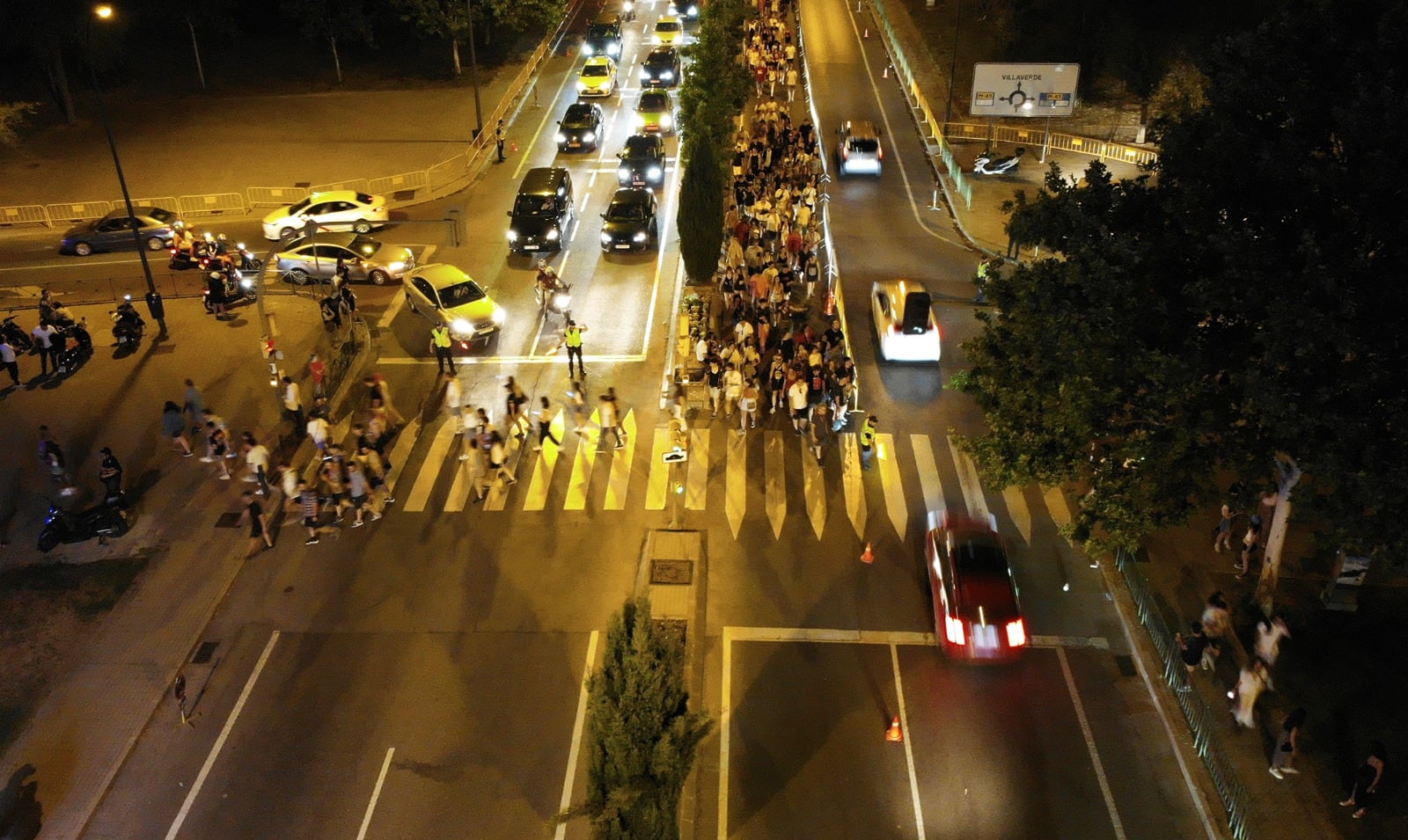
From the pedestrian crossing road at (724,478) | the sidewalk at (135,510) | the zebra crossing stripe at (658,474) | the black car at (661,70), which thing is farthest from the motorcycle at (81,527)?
the black car at (661,70)

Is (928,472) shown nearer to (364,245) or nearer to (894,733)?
(894,733)

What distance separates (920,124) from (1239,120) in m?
33.0

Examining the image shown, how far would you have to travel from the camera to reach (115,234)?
3262 centimetres

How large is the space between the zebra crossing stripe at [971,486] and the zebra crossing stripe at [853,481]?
1.89m

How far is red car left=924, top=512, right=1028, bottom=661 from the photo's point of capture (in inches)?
579

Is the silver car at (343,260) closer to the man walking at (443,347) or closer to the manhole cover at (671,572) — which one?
the man walking at (443,347)

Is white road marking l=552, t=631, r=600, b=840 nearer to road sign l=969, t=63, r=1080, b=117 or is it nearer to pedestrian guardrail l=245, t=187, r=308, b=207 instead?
pedestrian guardrail l=245, t=187, r=308, b=207

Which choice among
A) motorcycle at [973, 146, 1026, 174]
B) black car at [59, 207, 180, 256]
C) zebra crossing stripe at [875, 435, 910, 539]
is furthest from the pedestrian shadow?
motorcycle at [973, 146, 1026, 174]

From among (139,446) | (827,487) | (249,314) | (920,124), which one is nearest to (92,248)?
(249,314)

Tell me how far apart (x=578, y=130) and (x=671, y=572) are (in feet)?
90.1

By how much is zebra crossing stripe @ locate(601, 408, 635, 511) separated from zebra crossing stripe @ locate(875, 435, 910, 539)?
496cm

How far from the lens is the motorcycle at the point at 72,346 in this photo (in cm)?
2456

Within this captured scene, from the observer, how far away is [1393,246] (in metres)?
11.2

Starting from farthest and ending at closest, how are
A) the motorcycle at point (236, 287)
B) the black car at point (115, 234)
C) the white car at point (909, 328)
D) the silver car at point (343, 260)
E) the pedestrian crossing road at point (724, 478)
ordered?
1. the black car at point (115, 234)
2. the silver car at point (343, 260)
3. the motorcycle at point (236, 287)
4. the white car at point (909, 328)
5. the pedestrian crossing road at point (724, 478)
